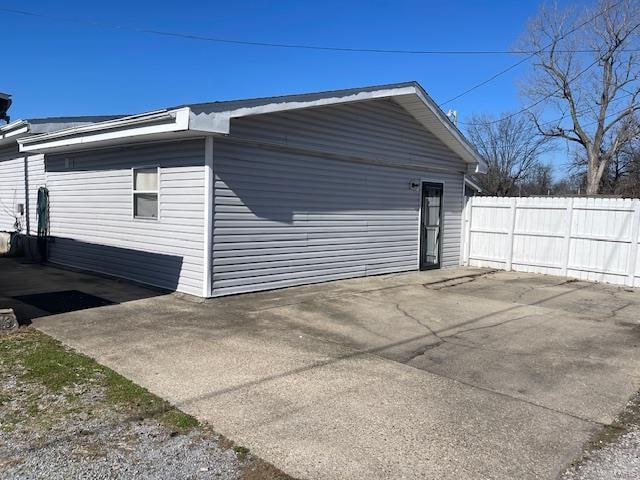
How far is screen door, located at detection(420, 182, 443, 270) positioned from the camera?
40.5ft

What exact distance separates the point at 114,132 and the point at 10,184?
7.55 metres

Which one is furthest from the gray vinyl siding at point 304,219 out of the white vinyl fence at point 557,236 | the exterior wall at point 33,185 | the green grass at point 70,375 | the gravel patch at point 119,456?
the exterior wall at point 33,185

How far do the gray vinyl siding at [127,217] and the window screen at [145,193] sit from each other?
153mm

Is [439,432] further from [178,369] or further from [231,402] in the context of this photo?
[178,369]

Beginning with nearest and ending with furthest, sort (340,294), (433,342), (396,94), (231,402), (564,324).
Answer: (231,402)
(433,342)
(564,324)
(340,294)
(396,94)

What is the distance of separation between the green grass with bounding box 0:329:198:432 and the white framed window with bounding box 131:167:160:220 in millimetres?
3653

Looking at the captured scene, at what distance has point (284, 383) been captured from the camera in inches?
175

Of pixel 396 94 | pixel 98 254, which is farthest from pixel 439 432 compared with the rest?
pixel 98 254

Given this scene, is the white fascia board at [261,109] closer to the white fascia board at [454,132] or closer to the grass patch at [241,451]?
the white fascia board at [454,132]

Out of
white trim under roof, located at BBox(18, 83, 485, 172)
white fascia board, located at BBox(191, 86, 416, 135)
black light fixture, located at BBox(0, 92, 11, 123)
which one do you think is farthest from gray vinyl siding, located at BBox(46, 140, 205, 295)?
black light fixture, located at BBox(0, 92, 11, 123)

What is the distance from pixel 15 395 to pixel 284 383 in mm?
2151

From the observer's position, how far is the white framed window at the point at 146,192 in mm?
8859

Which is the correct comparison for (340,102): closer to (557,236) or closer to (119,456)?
(557,236)

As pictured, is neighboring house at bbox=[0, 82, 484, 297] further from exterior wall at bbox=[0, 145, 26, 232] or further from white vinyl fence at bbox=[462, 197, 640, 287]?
white vinyl fence at bbox=[462, 197, 640, 287]
